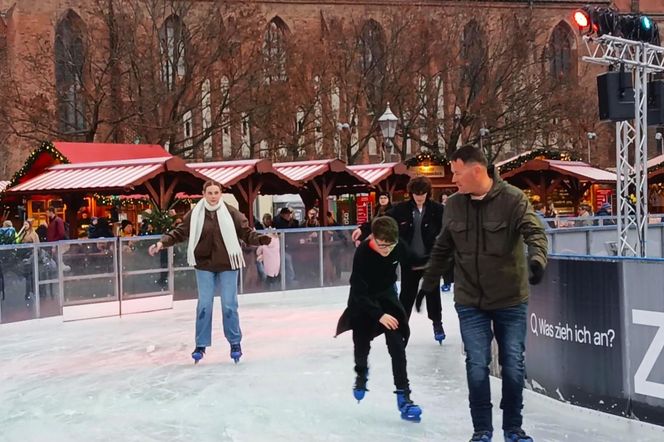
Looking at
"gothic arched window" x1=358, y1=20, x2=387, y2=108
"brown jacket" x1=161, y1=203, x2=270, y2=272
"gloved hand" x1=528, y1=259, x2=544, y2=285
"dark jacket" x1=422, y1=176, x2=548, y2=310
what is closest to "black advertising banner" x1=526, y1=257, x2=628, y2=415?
"dark jacket" x1=422, y1=176, x2=548, y2=310

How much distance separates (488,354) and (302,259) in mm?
10721

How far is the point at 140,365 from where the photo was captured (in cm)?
830

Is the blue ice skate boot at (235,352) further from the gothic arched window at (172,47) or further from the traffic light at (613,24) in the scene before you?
the gothic arched window at (172,47)

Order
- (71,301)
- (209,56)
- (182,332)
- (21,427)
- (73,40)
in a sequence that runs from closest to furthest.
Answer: (21,427) → (182,332) → (71,301) → (209,56) → (73,40)

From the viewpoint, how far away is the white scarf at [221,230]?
7.72 metres

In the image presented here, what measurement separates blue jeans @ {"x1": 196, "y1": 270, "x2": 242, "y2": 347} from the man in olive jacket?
3458mm

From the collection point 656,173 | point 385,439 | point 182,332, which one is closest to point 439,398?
point 385,439

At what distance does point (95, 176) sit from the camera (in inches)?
794

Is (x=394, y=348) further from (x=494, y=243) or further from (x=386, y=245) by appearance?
(x=494, y=243)

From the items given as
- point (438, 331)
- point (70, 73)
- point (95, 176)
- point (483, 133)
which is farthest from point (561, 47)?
point (438, 331)

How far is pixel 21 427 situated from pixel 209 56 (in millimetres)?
27855

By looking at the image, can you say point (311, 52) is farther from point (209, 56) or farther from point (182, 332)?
point (182, 332)

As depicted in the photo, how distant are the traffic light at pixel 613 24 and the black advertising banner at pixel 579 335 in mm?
6969

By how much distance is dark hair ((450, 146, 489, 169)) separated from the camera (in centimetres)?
447
